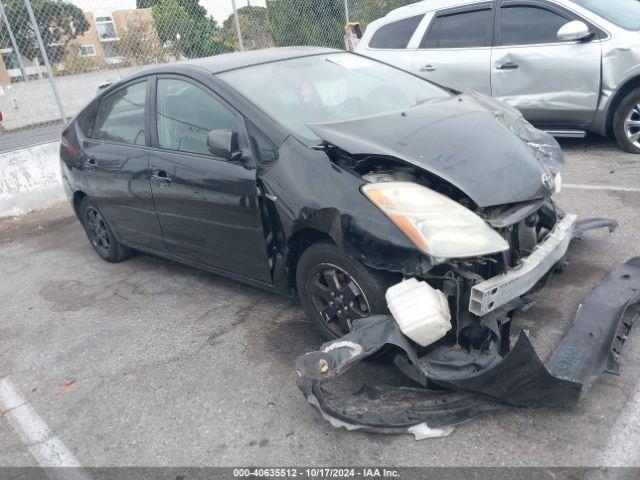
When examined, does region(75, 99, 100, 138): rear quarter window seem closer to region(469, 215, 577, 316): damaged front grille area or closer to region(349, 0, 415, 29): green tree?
region(469, 215, 577, 316): damaged front grille area

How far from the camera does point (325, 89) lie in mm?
3795

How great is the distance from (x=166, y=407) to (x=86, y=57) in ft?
21.7

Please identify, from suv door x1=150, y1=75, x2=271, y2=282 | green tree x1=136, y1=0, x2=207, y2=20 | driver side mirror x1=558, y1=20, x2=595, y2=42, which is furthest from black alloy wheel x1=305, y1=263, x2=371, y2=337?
green tree x1=136, y1=0, x2=207, y2=20

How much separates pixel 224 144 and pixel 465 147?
1.36 metres

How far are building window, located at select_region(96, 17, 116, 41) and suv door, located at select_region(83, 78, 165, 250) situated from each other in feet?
12.8

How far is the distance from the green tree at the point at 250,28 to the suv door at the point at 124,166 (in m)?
5.08

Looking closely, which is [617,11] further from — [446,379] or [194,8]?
[194,8]

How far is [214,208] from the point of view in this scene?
3605 millimetres

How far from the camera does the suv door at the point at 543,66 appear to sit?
20.2ft

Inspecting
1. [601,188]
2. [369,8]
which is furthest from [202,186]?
[369,8]

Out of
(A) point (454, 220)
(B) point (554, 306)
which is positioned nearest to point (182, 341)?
(A) point (454, 220)

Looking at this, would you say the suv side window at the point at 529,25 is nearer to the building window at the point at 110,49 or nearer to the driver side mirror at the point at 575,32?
the driver side mirror at the point at 575,32

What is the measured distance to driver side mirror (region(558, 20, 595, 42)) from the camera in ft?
19.5

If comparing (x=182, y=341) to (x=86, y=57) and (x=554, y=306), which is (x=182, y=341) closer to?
(x=554, y=306)
